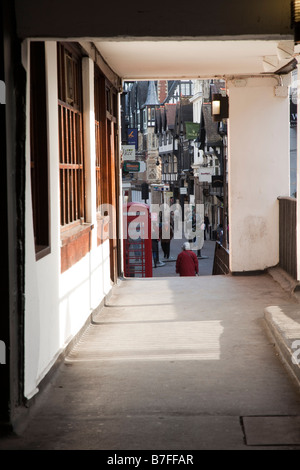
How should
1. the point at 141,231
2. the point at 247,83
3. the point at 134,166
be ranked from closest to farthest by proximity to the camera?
the point at 247,83 → the point at 141,231 → the point at 134,166

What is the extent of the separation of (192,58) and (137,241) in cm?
673

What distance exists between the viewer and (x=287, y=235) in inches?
478

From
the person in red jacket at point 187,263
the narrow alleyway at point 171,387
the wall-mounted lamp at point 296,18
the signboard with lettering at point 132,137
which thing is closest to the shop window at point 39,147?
the narrow alleyway at point 171,387

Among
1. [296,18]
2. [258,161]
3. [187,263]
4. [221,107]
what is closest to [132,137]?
[187,263]

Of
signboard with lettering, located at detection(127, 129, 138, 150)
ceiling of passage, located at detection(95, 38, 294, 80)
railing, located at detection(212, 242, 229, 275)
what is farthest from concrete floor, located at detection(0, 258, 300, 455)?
signboard with lettering, located at detection(127, 129, 138, 150)

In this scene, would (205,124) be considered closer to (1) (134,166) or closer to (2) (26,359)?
(1) (134,166)

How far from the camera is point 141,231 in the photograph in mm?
17219

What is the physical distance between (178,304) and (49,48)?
4755 millimetres

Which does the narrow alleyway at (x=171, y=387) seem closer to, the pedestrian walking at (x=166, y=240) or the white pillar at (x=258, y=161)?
the white pillar at (x=258, y=161)

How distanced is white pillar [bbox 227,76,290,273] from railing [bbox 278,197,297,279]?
339mm

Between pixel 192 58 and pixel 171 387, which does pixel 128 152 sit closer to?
pixel 192 58

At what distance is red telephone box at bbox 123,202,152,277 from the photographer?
1703 cm

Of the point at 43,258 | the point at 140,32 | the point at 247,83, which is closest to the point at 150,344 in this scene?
the point at 43,258

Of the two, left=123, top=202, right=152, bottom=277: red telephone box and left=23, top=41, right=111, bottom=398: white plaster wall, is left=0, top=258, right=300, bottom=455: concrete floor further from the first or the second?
left=123, top=202, right=152, bottom=277: red telephone box
